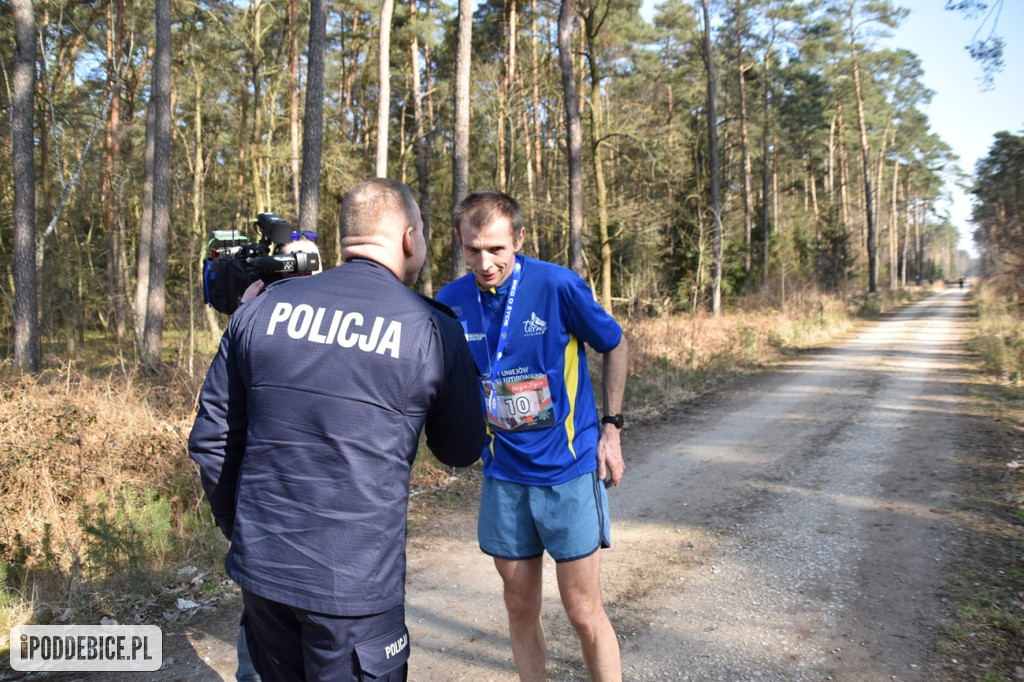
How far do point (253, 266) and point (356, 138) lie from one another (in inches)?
1049

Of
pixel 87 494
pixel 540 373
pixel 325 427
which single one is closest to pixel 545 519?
pixel 540 373

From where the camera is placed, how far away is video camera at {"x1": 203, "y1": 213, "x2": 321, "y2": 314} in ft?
9.79

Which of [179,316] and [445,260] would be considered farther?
[445,260]

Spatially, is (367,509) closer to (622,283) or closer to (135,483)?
(135,483)

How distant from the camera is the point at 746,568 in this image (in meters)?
4.52

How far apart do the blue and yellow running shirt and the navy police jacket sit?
2.67 ft

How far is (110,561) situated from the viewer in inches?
172

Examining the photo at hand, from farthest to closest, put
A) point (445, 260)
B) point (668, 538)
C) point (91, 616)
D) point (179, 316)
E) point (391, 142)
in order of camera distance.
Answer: point (445, 260) < point (391, 142) < point (179, 316) < point (668, 538) < point (91, 616)

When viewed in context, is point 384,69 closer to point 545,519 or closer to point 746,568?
point 746,568

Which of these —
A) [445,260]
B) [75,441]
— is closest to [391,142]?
[445,260]

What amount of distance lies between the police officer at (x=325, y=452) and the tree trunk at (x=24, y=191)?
12174 millimetres

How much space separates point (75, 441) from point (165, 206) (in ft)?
31.6

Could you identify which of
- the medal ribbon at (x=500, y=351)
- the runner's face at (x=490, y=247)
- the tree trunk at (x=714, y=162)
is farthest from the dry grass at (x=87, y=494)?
the tree trunk at (x=714, y=162)

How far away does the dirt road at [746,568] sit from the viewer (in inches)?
135
